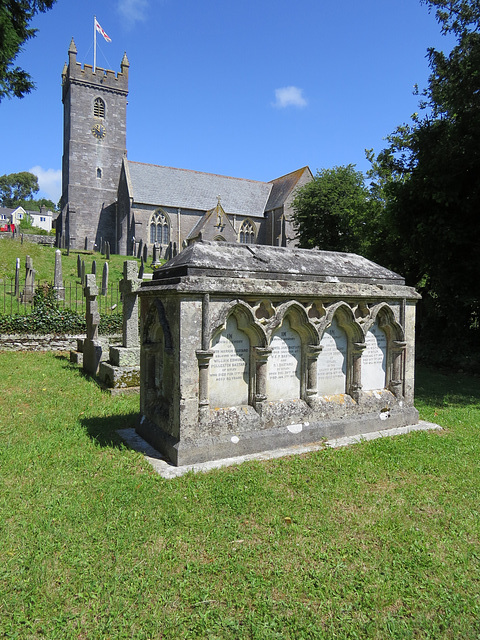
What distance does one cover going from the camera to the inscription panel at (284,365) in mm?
4938

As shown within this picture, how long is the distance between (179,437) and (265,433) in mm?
1062

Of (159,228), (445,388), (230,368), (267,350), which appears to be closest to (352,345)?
(267,350)

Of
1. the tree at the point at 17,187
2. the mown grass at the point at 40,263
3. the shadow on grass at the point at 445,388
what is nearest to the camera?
the shadow on grass at the point at 445,388

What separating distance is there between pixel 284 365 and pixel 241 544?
241cm

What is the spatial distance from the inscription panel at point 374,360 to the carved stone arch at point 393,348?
0.19ft

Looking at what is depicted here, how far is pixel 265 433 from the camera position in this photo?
4.69m

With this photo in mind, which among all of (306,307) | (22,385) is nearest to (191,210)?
(22,385)

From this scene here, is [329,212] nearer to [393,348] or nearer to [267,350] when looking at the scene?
[393,348]

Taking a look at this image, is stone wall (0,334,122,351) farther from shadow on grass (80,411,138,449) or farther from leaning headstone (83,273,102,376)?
shadow on grass (80,411,138,449)

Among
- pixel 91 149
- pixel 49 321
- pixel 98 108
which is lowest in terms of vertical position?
pixel 49 321

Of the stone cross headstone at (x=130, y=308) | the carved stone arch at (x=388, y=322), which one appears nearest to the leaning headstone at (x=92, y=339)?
the stone cross headstone at (x=130, y=308)

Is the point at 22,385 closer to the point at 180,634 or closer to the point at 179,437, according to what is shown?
the point at 179,437

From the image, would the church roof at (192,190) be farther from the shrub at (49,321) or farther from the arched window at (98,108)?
the shrub at (49,321)

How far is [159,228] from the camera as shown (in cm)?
4003
